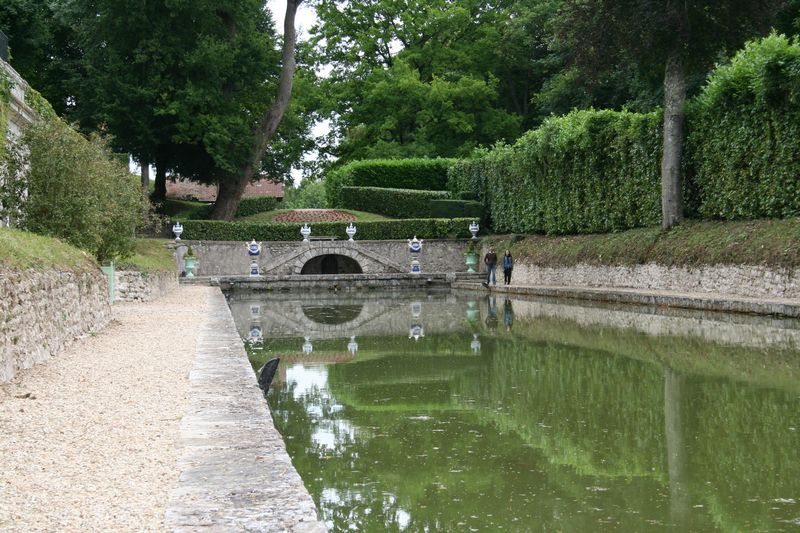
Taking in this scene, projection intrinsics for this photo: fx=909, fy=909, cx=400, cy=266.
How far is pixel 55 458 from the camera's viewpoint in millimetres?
5258

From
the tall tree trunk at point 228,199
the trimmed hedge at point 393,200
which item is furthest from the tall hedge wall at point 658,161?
the tall tree trunk at point 228,199

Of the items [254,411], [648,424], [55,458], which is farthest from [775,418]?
[55,458]

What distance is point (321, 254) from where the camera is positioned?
1563 inches


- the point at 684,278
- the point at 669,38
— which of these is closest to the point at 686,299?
the point at 684,278

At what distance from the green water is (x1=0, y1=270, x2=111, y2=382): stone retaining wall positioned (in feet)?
8.09

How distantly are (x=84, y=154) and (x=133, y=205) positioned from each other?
4.29 meters

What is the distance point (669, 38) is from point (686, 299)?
7639 mm

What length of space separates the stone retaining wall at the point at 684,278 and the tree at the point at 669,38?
1676mm

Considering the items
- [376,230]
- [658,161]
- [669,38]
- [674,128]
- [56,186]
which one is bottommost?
[56,186]

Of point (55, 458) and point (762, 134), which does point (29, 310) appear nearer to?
point (55, 458)

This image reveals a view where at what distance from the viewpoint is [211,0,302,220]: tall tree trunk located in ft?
129

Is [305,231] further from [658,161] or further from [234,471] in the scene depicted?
[234,471]

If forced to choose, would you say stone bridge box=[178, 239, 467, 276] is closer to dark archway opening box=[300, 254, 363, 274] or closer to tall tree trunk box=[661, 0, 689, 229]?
dark archway opening box=[300, 254, 363, 274]

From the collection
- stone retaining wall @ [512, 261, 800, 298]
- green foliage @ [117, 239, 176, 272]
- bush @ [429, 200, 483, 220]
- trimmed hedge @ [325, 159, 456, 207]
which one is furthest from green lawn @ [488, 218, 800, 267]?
trimmed hedge @ [325, 159, 456, 207]
